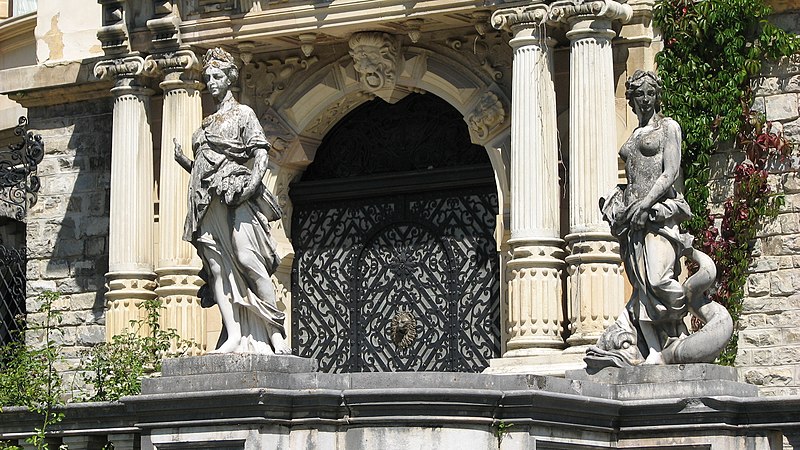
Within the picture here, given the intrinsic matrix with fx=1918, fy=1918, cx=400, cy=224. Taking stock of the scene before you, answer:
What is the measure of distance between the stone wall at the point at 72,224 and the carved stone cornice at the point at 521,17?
4.58m

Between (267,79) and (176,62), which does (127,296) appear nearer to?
(176,62)

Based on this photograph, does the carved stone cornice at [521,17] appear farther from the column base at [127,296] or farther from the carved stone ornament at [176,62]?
the column base at [127,296]

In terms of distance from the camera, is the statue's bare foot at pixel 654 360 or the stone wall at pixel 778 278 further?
the stone wall at pixel 778 278

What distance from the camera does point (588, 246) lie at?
15.5 meters

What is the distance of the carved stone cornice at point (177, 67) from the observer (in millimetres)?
17500

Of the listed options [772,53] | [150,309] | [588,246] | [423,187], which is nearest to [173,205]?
[150,309]

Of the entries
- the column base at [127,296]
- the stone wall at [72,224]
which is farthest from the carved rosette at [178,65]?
the column base at [127,296]

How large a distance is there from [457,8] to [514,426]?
6582 millimetres

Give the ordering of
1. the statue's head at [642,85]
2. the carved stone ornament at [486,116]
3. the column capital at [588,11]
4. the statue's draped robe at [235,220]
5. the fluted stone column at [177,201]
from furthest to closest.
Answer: the fluted stone column at [177,201] < the carved stone ornament at [486,116] < the column capital at [588,11] < the statue's head at [642,85] < the statue's draped robe at [235,220]

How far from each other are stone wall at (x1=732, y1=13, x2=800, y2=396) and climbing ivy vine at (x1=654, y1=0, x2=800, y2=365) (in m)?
0.10

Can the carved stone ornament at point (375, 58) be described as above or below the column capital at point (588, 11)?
above

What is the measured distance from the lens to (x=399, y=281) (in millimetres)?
17625

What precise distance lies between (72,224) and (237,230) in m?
8.16

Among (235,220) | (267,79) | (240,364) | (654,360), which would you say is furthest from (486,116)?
(240,364)
